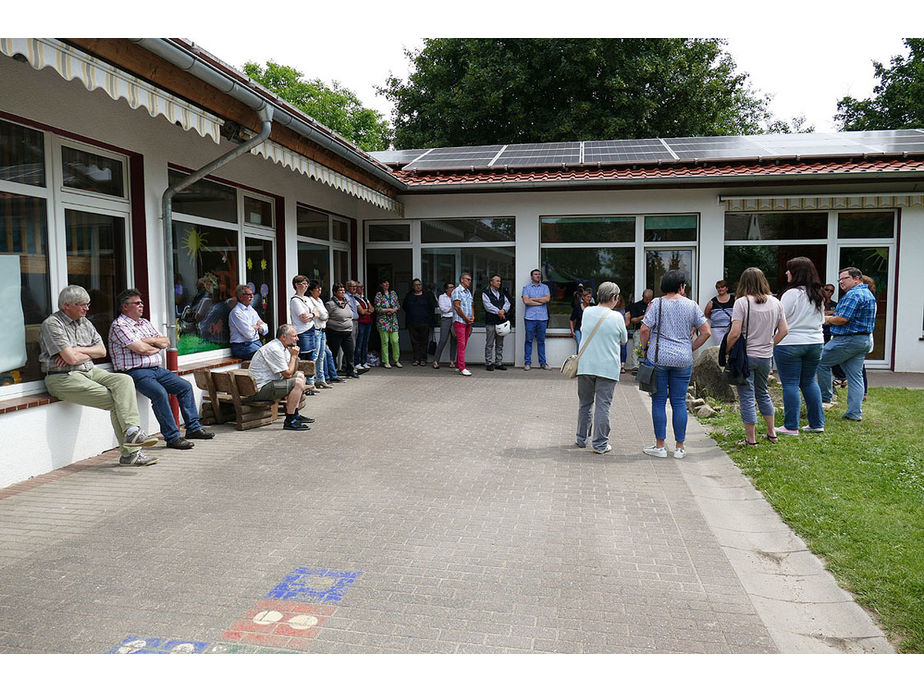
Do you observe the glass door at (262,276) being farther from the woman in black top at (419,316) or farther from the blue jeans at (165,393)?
the woman in black top at (419,316)

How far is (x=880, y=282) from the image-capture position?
12.4m

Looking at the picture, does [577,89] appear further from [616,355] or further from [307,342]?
[616,355]

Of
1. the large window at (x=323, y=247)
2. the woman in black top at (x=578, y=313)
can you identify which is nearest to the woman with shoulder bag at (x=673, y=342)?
the woman in black top at (x=578, y=313)

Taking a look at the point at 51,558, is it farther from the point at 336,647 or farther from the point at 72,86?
the point at 72,86

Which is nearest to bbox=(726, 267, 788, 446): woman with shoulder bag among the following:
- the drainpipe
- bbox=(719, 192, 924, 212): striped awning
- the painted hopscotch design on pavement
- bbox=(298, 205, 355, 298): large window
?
the painted hopscotch design on pavement

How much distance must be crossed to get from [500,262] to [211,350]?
654 cm

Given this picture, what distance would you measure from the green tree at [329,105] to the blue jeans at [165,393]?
32.4 meters

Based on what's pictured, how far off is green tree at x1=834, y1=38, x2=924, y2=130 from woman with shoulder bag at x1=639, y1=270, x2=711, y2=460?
85.5ft

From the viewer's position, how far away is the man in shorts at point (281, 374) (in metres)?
7.56

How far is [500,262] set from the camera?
44.7ft

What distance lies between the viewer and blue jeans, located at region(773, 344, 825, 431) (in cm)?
695

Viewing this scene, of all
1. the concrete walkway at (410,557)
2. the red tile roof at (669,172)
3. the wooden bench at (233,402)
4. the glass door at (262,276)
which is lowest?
the concrete walkway at (410,557)

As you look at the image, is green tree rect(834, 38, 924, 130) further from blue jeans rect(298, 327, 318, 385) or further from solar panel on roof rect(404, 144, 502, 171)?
blue jeans rect(298, 327, 318, 385)

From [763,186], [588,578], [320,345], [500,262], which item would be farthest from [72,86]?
[763,186]
